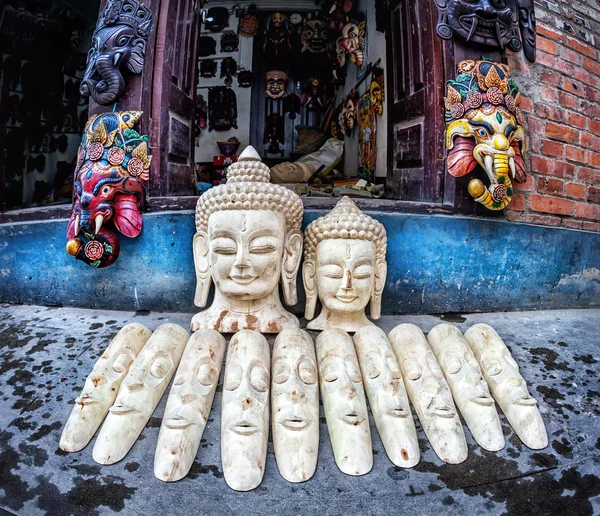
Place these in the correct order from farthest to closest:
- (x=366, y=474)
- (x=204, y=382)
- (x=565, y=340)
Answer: (x=565, y=340)
(x=204, y=382)
(x=366, y=474)

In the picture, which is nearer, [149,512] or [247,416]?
[149,512]

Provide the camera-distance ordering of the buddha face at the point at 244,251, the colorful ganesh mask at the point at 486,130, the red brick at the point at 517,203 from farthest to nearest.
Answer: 1. the red brick at the point at 517,203
2. the colorful ganesh mask at the point at 486,130
3. the buddha face at the point at 244,251

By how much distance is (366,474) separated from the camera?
130cm

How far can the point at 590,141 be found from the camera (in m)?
2.87

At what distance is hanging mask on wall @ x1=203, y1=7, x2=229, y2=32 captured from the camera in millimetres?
6023

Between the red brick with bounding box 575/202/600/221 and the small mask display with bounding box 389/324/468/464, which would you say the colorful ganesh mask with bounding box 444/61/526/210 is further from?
the small mask display with bounding box 389/324/468/464

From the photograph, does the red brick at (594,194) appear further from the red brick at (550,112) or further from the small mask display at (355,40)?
the small mask display at (355,40)

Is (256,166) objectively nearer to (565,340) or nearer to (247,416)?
(247,416)

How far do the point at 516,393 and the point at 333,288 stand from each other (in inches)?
32.7

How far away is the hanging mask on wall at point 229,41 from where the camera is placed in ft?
19.8

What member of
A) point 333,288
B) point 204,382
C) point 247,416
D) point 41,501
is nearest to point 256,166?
point 333,288

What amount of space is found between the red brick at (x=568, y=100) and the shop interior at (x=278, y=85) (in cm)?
257

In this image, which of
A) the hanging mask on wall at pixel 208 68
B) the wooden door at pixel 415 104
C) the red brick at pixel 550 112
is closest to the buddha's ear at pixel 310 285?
the wooden door at pixel 415 104

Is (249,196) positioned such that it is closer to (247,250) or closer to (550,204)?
(247,250)
